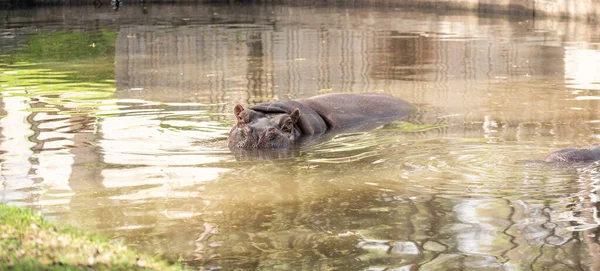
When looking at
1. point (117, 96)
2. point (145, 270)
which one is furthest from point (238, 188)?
point (117, 96)

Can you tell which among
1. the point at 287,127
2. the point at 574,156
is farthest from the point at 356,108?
the point at 574,156

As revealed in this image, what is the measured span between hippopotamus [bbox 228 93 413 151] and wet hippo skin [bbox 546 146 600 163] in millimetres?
2815

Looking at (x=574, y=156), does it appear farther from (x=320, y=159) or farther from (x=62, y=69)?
(x=62, y=69)

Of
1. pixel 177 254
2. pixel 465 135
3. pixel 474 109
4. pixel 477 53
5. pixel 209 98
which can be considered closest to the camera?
pixel 177 254

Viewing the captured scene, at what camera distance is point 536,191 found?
7.54 m

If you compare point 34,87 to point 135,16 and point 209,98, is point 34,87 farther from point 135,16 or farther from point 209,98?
point 135,16

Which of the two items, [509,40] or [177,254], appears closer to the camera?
[177,254]

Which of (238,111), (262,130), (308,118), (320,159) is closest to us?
(320,159)

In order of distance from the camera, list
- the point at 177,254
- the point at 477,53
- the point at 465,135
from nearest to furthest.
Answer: the point at 177,254, the point at 465,135, the point at 477,53

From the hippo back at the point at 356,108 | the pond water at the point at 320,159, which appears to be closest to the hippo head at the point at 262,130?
the pond water at the point at 320,159

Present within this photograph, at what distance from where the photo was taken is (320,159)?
9.24m

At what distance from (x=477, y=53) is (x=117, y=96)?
787 centimetres

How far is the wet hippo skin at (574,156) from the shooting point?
27.1 feet

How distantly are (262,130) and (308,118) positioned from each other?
88cm
